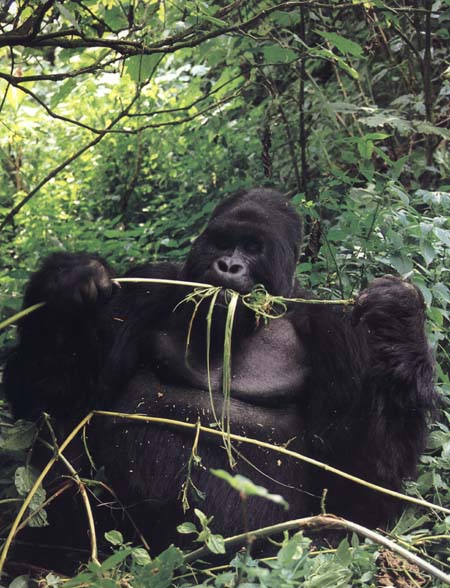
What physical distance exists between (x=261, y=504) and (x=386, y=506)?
1.61ft

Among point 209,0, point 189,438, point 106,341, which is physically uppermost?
point 209,0

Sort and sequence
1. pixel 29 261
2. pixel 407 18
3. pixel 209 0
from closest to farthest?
pixel 209 0 < pixel 407 18 < pixel 29 261

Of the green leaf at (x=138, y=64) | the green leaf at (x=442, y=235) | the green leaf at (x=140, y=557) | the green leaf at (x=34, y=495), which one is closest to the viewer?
the green leaf at (x=140, y=557)

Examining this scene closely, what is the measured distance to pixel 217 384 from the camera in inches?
147

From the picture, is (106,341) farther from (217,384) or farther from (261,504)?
(261,504)

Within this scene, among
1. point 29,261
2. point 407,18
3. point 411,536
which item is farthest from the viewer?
point 29,261

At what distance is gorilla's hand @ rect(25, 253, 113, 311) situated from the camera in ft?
11.4

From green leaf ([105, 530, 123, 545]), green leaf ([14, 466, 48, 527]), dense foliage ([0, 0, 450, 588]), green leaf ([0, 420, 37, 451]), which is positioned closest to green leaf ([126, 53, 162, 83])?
dense foliage ([0, 0, 450, 588])

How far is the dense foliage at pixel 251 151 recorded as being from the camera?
3.46 meters

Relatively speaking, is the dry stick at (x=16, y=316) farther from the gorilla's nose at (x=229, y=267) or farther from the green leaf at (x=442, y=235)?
the green leaf at (x=442, y=235)

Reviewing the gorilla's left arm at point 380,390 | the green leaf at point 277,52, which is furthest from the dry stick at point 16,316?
→ the green leaf at point 277,52

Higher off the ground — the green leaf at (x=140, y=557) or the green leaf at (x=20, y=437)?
the green leaf at (x=20, y=437)

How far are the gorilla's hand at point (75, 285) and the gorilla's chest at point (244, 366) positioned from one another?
396mm

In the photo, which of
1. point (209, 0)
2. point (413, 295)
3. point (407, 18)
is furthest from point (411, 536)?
point (407, 18)
